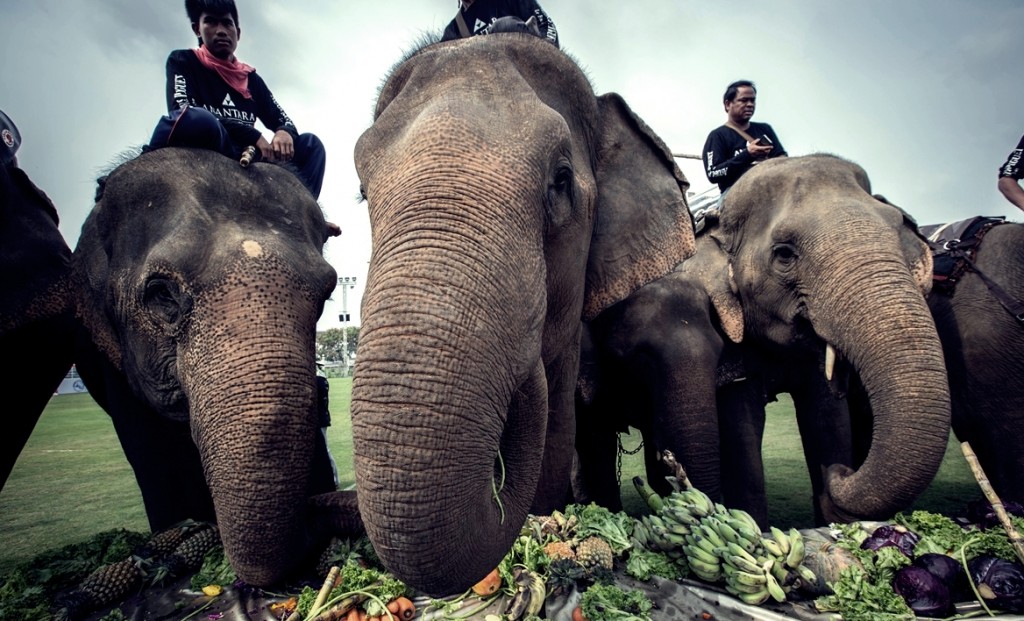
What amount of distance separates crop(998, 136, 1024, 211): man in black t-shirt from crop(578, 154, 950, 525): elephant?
158cm

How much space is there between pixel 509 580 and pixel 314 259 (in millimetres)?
1808

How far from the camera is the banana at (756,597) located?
9.07 ft

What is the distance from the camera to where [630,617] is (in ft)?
7.88

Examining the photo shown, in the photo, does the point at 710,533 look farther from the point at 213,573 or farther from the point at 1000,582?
the point at 213,573

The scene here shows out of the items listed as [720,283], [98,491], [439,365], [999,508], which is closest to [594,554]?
[439,365]

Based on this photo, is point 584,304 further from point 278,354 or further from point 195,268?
point 195,268

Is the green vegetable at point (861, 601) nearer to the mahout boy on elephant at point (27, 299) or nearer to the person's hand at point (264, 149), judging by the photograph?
the person's hand at point (264, 149)

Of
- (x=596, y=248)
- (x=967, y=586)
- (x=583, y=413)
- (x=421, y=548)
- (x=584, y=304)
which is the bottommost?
(x=967, y=586)

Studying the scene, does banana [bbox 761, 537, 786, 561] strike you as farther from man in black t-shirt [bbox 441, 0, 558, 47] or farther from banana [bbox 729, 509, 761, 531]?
man in black t-shirt [bbox 441, 0, 558, 47]

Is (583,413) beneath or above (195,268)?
beneath

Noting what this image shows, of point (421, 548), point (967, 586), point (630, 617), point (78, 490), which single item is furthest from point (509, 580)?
point (78, 490)

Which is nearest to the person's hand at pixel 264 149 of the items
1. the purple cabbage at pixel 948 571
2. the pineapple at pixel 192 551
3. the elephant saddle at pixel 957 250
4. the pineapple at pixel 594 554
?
the pineapple at pixel 192 551

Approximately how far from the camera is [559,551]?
290 centimetres

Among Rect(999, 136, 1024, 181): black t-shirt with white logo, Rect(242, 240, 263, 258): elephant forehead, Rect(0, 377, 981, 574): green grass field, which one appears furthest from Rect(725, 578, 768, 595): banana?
Rect(999, 136, 1024, 181): black t-shirt with white logo
